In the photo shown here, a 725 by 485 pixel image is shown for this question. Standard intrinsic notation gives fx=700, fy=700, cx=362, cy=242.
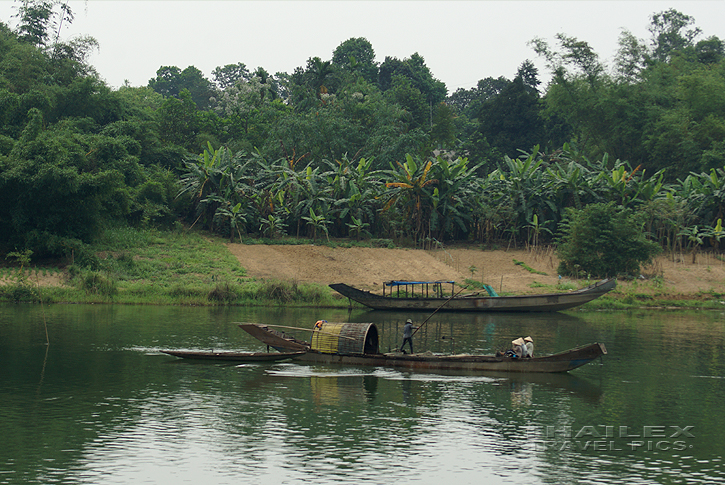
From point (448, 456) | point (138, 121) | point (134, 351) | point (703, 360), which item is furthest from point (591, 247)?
point (138, 121)

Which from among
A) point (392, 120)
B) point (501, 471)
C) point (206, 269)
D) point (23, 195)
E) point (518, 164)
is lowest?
point (501, 471)

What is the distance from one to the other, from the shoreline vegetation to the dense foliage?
150 centimetres

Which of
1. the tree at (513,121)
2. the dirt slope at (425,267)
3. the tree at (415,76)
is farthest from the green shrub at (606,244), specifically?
the tree at (415,76)

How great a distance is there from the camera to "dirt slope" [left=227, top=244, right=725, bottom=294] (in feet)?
125

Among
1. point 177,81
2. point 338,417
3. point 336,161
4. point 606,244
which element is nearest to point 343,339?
point 338,417

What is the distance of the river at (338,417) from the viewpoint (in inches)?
453

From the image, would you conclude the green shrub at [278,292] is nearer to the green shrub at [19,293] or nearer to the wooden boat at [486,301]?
the wooden boat at [486,301]

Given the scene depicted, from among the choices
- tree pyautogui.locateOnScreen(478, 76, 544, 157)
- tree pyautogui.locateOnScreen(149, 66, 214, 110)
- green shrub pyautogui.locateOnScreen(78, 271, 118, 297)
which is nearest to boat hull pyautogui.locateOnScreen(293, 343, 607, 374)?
green shrub pyautogui.locateOnScreen(78, 271, 118, 297)

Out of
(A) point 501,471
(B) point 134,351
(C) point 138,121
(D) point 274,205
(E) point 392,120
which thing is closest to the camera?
(A) point 501,471

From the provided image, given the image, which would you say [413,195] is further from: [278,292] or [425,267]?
[278,292]

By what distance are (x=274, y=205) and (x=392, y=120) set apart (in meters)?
15.5

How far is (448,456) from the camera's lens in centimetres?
1233

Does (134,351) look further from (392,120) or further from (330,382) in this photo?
(392,120)

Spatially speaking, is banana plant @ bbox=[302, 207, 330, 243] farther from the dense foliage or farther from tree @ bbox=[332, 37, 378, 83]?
tree @ bbox=[332, 37, 378, 83]
